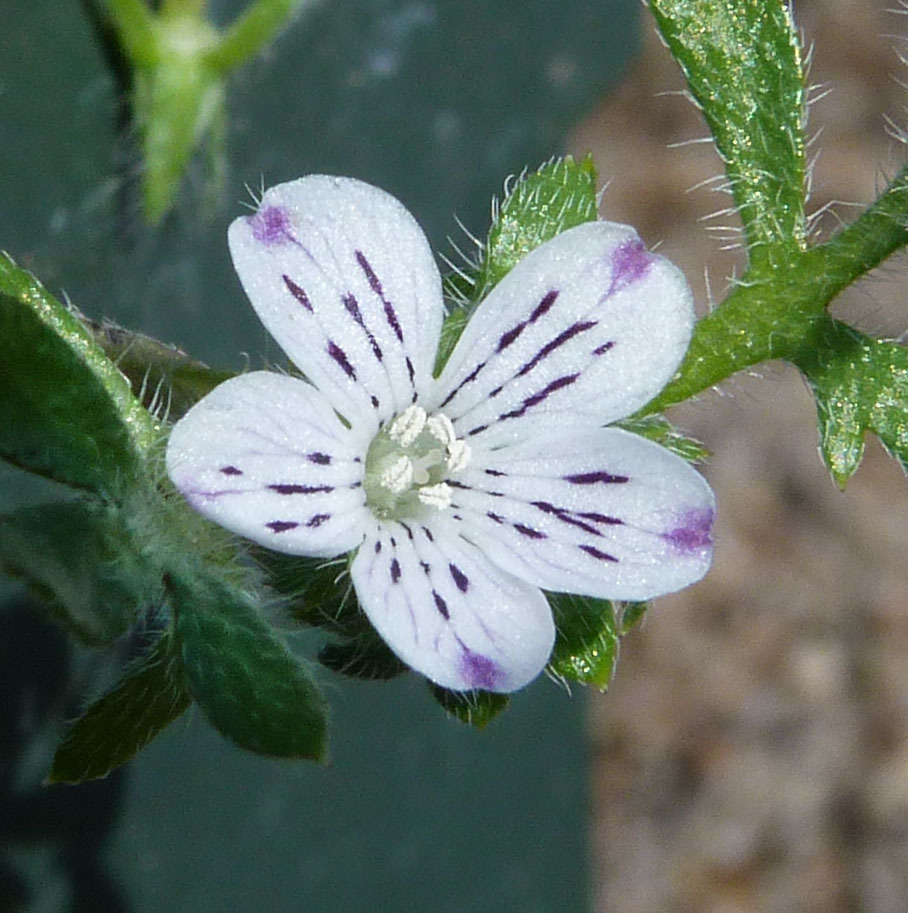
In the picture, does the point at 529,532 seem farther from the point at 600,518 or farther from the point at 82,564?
the point at 82,564

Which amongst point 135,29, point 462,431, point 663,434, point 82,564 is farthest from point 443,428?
point 135,29

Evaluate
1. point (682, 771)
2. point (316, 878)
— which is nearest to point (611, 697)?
point (682, 771)

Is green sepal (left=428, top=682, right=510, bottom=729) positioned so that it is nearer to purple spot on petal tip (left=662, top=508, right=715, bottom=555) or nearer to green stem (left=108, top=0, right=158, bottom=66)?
purple spot on petal tip (left=662, top=508, right=715, bottom=555)

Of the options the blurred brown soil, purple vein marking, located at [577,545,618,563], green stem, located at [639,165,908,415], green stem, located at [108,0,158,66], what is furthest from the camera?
the blurred brown soil

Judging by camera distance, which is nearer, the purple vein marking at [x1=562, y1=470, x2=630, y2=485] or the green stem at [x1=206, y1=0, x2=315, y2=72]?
the purple vein marking at [x1=562, y1=470, x2=630, y2=485]

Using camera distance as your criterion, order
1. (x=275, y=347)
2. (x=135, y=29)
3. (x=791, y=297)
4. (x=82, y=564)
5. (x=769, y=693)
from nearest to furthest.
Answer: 1. (x=82, y=564)
2. (x=791, y=297)
3. (x=135, y=29)
4. (x=275, y=347)
5. (x=769, y=693)

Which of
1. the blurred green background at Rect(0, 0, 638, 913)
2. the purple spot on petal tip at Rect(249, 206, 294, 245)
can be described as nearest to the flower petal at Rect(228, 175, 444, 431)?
the purple spot on petal tip at Rect(249, 206, 294, 245)

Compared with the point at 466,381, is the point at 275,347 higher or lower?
lower
